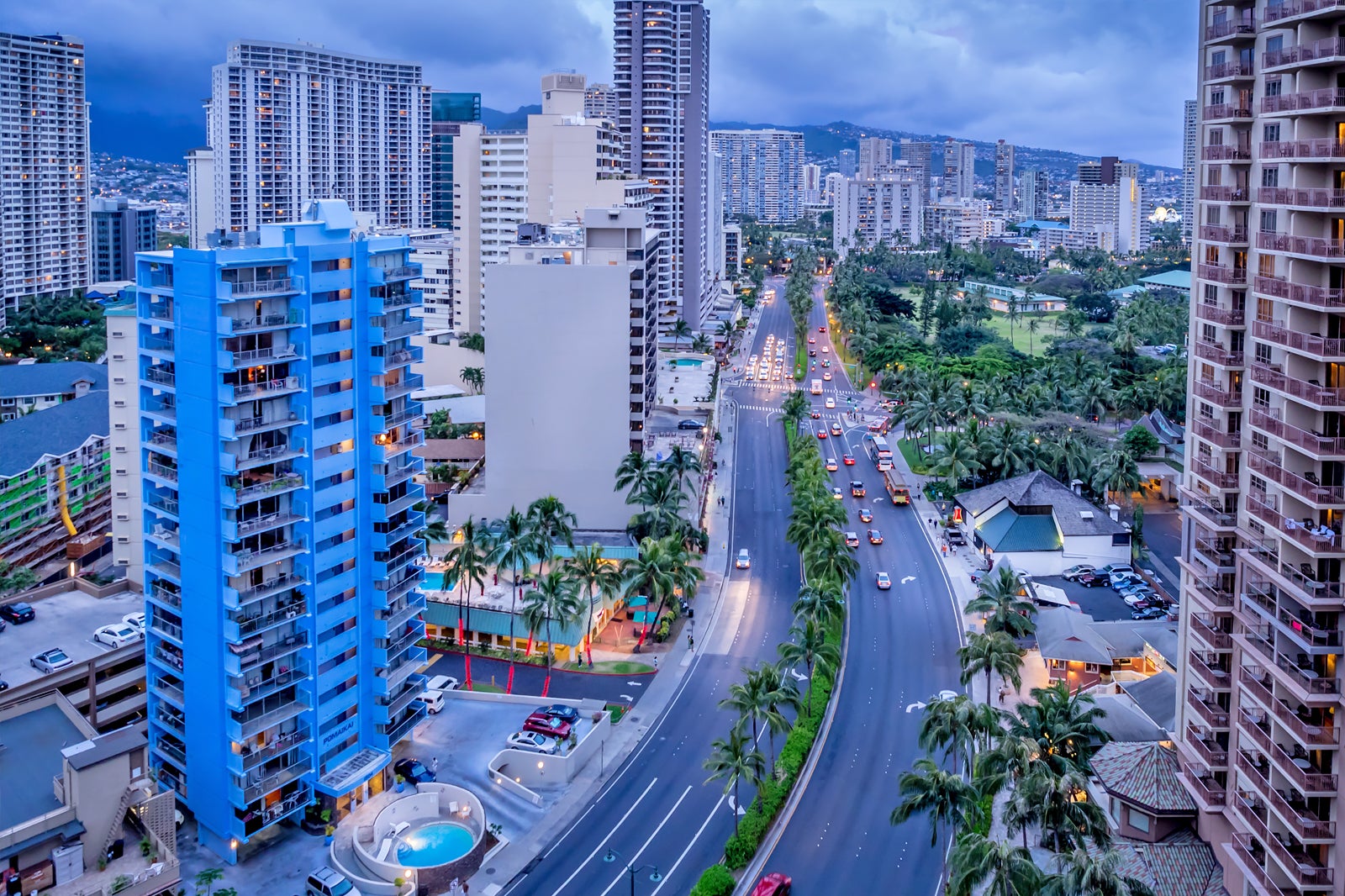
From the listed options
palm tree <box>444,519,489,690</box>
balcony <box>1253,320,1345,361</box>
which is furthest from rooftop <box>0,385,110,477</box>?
balcony <box>1253,320,1345,361</box>

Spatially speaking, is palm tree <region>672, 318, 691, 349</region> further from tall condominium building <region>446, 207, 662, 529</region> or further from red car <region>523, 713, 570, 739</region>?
red car <region>523, 713, 570, 739</region>

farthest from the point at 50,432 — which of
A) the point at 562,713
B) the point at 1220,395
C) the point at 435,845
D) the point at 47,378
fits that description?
the point at 1220,395

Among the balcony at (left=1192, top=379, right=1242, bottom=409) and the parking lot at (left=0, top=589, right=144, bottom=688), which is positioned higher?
the balcony at (left=1192, top=379, right=1242, bottom=409)

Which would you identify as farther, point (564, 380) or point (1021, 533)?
point (1021, 533)

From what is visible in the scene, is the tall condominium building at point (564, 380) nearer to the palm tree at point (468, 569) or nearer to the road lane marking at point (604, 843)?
the palm tree at point (468, 569)

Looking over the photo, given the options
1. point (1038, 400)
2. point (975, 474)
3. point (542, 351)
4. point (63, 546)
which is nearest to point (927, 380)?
point (1038, 400)

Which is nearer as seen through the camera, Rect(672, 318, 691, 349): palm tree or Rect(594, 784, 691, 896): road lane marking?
Rect(594, 784, 691, 896): road lane marking

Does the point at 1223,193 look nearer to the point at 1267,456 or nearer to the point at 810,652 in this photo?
the point at 1267,456
